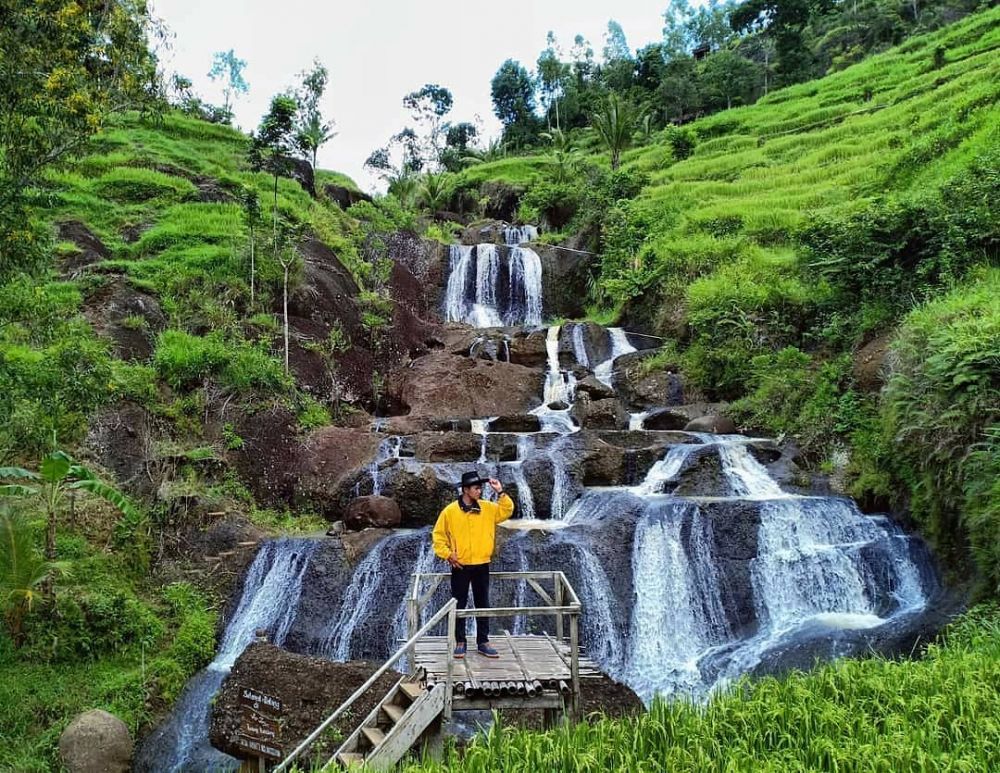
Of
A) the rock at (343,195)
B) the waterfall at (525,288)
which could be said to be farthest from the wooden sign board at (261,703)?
the rock at (343,195)

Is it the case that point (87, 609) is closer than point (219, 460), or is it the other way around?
point (87, 609)

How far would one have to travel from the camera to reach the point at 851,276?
15391 mm

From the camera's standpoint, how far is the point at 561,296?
27.3 m

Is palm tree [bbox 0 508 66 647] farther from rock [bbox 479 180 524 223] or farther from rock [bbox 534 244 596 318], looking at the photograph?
rock [bbox 479 180 524 223]

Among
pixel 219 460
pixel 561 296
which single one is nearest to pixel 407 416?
pixel 219 460

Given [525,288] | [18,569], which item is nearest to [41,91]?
[18,569]

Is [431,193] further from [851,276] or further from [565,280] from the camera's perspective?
[851,276]

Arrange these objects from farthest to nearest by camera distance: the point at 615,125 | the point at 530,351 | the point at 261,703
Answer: the point at 615,125
the point at 530,351
the point at 261,703

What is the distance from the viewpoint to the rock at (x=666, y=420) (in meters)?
16.2

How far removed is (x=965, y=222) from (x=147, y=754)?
54.2ft

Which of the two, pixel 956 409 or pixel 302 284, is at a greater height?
pixel 302 284

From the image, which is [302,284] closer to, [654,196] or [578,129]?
[654,196]

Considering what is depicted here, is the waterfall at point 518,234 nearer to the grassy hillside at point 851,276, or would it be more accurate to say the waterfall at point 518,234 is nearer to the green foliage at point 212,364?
the grassy hillside at point 851,276

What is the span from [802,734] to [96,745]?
817 cm
